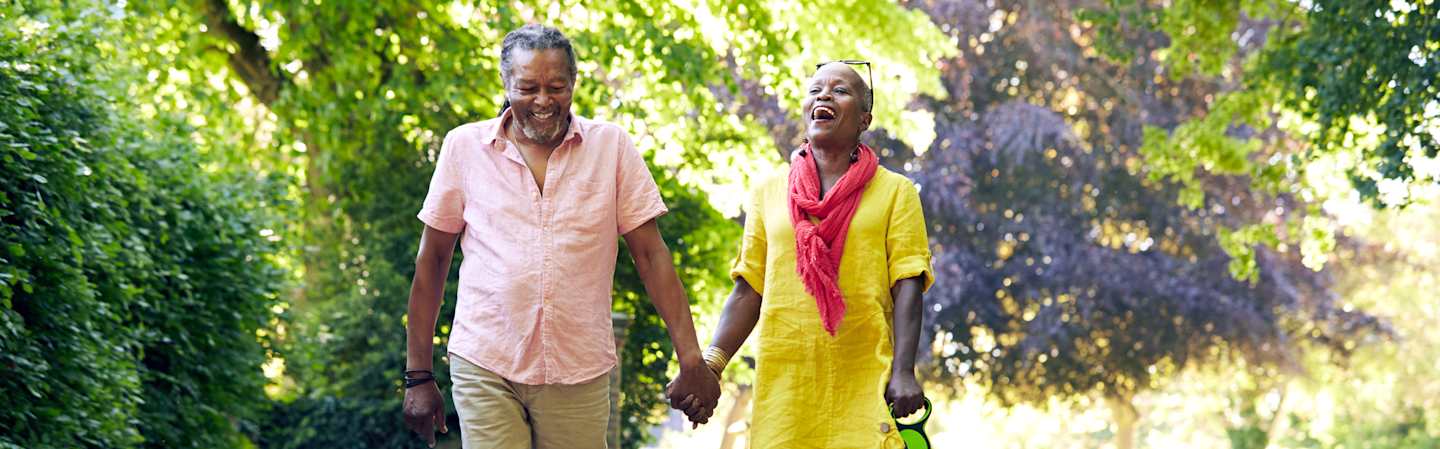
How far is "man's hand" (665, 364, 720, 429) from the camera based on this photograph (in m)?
5.86

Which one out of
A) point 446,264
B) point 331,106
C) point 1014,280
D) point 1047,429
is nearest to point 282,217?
point 331,106

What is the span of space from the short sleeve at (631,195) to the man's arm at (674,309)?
63 mm

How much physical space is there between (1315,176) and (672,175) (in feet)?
21.7

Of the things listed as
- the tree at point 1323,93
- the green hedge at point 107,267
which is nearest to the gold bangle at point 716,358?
the green hedge at point 107,267

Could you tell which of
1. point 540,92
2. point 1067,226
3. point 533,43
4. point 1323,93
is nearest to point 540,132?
point 540,92

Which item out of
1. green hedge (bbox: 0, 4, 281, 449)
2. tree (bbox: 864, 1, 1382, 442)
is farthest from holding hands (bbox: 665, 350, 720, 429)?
tree (bbox: 864, 1, 1382, 442)

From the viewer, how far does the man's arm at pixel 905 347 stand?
567cm

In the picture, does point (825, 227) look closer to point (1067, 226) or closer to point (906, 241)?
point (906, 241)

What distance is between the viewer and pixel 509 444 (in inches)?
216

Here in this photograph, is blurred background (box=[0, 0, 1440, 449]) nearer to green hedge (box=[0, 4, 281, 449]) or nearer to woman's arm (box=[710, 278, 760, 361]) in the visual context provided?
green hedge (box=[0, 4, 281, 449])

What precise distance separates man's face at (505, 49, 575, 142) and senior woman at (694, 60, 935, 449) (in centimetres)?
84

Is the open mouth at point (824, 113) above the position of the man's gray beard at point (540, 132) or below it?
above

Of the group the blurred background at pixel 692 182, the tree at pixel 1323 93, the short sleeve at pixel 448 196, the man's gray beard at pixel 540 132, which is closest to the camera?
the man's gray beard at pixel 540 132

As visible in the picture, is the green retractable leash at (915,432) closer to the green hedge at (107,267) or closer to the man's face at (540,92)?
the man's face at (540,92)
